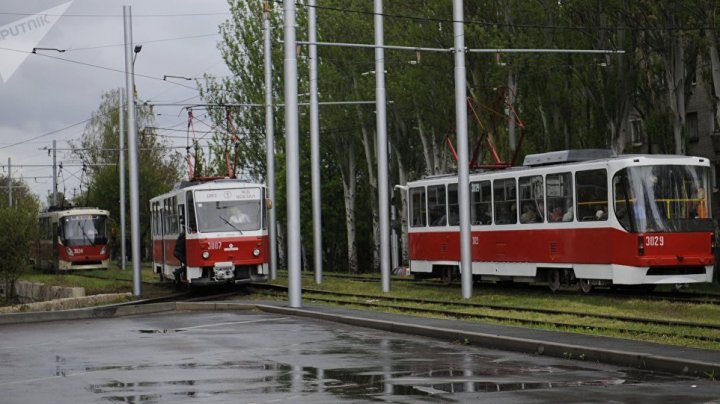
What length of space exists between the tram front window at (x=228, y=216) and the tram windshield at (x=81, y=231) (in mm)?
28180

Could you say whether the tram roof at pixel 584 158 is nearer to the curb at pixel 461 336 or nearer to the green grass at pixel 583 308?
the green grass at pixel 583 308

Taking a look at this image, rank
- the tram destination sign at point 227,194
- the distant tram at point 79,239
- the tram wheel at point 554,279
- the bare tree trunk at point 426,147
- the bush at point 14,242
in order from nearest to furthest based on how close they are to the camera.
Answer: the tram wheel at point 554,279 → the tram destination sign at point 227,194 → the bush at point 14,242 → the bare tree trunk at point 426,147 → the distant tram at point 79,239

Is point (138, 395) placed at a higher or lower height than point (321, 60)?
lower

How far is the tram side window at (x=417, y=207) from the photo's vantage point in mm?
38719

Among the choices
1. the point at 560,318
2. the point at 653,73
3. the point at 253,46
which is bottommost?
the point at 560,318

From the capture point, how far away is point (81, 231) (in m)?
64.7

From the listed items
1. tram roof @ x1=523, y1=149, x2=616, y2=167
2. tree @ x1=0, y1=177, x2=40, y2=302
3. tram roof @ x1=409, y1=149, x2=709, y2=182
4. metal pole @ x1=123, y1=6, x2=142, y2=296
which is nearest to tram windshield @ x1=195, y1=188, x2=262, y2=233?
metal pole @ x1=123, y1=6, x2=142, y2=296

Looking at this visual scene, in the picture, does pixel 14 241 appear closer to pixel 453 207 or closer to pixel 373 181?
pixel 373 181

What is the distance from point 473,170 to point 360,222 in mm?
40974

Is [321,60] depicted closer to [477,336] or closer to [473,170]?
[473,170]

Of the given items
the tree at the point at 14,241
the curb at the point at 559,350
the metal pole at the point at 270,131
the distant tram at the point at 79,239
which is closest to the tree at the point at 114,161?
the distant tram at the point at 79,239

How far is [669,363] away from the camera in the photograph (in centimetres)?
1452

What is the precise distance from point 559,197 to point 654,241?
303 cm

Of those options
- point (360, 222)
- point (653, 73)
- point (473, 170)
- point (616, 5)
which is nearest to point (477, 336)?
point (473, 170)
